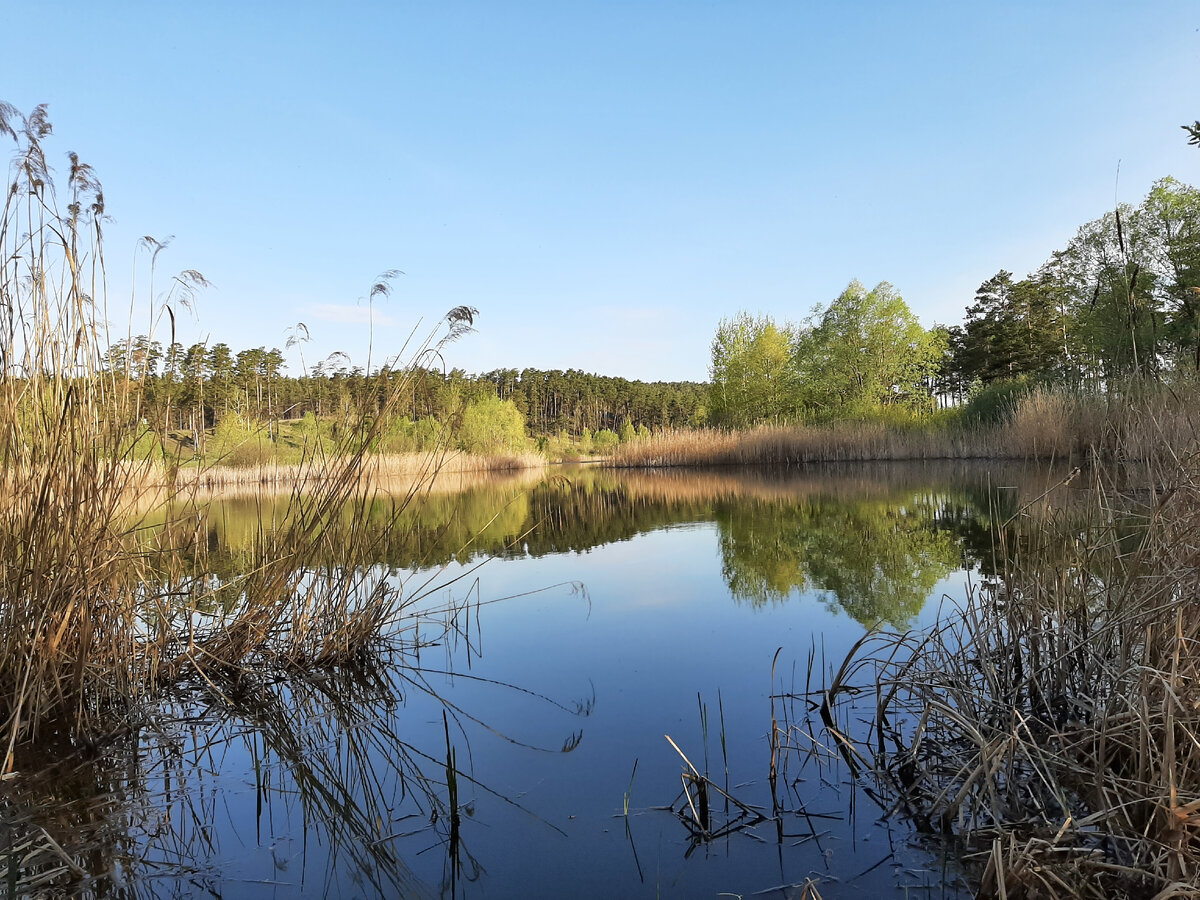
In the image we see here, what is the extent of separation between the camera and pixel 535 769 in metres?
2.08

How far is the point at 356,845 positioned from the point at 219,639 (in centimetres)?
172

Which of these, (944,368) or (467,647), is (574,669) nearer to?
(467,647)

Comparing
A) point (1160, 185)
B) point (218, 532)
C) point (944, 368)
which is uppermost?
point (1160, 185)

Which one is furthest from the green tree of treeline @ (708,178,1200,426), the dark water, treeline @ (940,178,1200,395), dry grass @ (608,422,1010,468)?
the dark water

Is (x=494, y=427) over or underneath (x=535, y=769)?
over

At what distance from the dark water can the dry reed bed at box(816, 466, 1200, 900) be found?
0.17 m

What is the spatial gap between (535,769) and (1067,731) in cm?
159

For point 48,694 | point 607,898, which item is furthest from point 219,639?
point 607,898

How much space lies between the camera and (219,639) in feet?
9.70

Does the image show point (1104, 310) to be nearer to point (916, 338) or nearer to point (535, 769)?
point (916, 338)

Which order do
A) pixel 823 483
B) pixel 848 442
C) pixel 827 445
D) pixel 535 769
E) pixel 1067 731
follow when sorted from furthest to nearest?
pixel 827 445
pixel 848 442
pixel 823 483
pixel 535 769
pixel 1067 731

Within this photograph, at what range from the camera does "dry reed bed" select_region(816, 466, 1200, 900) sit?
A: 50.8 inches

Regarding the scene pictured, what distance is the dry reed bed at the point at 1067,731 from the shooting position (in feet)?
4.23

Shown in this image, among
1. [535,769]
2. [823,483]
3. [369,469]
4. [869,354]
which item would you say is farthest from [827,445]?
[535,769]
